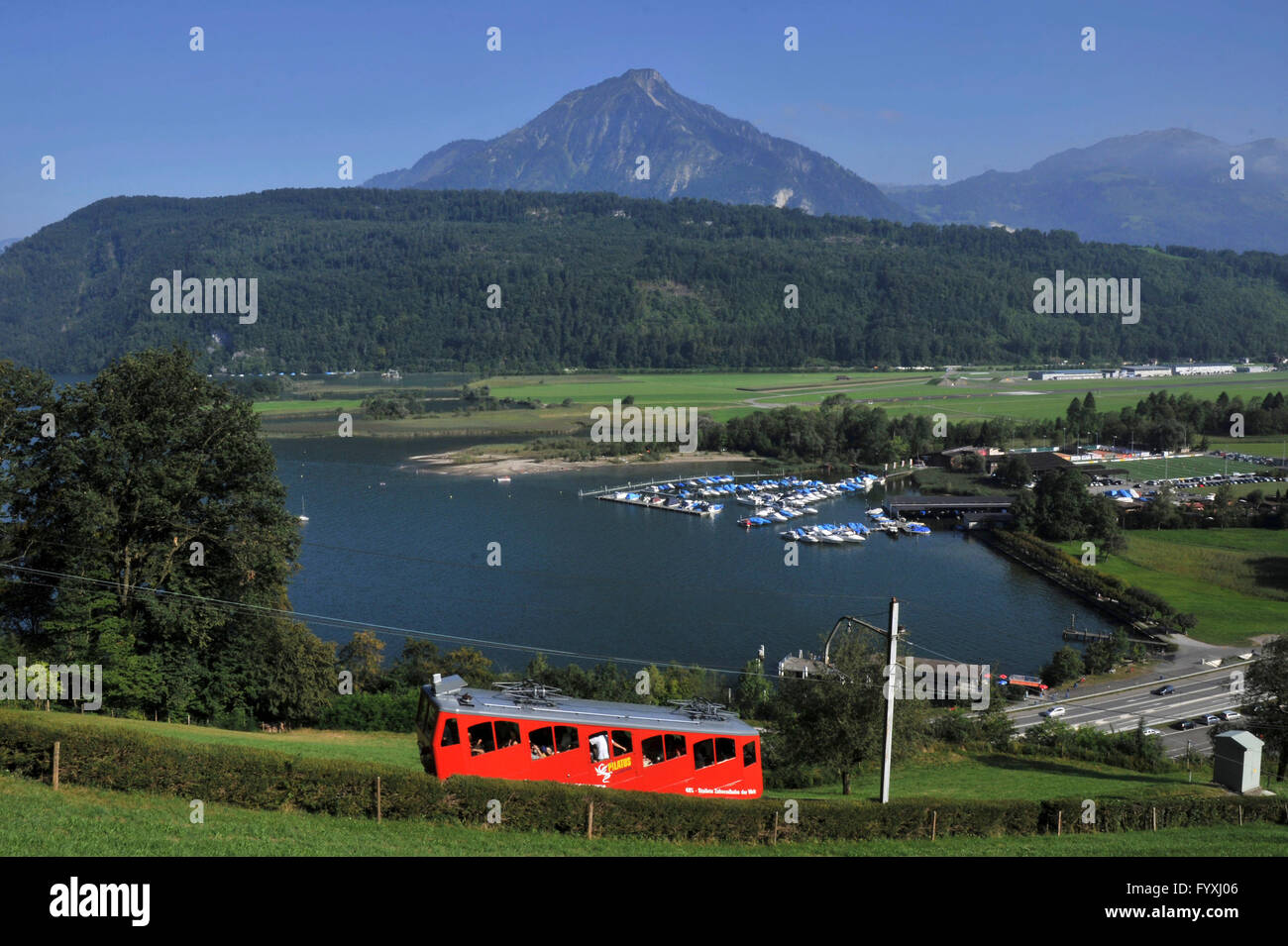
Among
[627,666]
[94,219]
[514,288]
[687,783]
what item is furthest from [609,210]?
[687,783]

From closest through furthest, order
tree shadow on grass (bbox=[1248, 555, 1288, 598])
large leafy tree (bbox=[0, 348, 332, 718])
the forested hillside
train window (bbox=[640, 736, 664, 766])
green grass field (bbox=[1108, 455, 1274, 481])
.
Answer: train window (bbox=[640, 736, 664, 766])
large leafy tree (bbox=[0, 348, 332, 718])
tree shadow on grass (bbox=[1248, 555, 1288, 598])
green grass field (bbox=[1108, 455, 1274, 481])
the forested hillside

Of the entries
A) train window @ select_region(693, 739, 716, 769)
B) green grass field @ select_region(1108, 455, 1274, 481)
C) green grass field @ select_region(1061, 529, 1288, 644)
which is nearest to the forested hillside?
green grass field @ select_region(1108, 455, 1274, 481)

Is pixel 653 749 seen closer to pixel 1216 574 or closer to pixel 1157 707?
pixel 1157 707

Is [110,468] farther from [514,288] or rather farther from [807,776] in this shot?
[514,288]

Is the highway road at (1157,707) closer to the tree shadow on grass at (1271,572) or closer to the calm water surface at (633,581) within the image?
the calm water surface at (633,581)

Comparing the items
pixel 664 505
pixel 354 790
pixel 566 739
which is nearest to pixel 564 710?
pixel 566 739

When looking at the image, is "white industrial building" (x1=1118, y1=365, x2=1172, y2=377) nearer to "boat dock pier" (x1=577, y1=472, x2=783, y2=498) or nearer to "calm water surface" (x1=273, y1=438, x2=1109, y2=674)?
"boat dock pier" (x1=577, y1=472, x2=783, y2=498)
